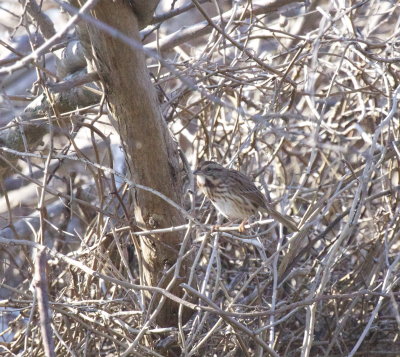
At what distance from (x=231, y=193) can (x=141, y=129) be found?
71 cm

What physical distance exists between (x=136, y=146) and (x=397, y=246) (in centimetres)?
190

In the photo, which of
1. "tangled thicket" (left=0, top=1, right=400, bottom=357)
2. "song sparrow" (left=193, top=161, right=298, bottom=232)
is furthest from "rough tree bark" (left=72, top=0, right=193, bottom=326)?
"song sparrow" (left=193, top=161, right=298, bottom=232)

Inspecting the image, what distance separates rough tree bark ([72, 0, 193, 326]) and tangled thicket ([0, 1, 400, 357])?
10cm

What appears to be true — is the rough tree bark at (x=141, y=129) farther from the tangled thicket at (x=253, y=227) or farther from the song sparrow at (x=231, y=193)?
the song sparrow at (x=231, y=193)

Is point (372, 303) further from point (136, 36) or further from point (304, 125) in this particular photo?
point (136, 36)

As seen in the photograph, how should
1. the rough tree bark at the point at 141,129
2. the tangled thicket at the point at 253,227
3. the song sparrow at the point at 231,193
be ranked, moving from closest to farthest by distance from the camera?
the rough tree bark at the point at 141,129, the tangled thicket at the point at 253,227, the song sparrow at the point at 231,193

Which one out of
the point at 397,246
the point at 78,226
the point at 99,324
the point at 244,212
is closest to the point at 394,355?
the point at 397,246

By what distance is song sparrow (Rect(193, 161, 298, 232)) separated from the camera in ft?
12.2

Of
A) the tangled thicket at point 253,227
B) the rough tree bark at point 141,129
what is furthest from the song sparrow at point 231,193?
the rough tree bark at point 141,129

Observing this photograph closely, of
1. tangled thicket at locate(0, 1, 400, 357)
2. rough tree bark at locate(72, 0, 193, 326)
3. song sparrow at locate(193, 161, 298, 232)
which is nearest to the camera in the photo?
rough tree bark at locate(72, 0, 193, 326)

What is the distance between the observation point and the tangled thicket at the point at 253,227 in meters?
3.22

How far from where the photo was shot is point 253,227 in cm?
403

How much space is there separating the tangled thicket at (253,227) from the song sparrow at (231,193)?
112 mm

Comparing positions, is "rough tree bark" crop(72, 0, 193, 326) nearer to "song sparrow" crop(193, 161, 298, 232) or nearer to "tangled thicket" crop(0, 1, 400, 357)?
"tangled thicket" crop(0, 1, 400, 357)
